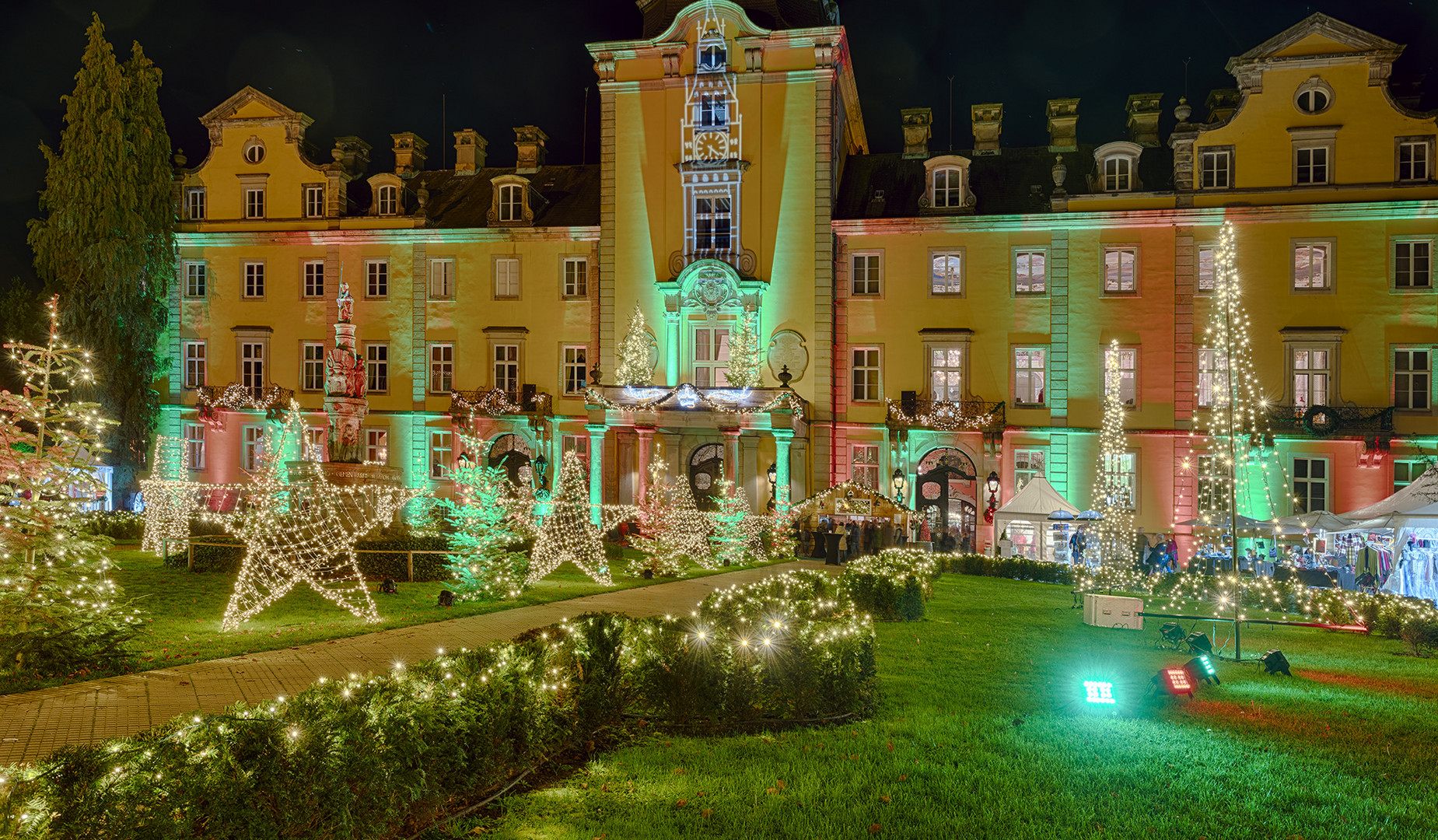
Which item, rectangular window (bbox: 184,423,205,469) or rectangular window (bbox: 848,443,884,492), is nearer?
rectangular window (bbox: 848,443,884,492)

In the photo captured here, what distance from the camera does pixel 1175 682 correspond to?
36.3 ft

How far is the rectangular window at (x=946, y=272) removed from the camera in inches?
1299

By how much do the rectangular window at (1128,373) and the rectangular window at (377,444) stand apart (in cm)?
2566

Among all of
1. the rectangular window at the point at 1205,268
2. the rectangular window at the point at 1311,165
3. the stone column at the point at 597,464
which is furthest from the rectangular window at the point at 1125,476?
the stone column at the point at 597,464

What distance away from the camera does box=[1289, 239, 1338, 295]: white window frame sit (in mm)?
30453

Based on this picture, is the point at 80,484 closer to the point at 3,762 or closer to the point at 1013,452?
the point at 3,762

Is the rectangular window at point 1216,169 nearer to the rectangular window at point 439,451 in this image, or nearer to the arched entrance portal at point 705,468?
the arched entrance portal at point 705,468

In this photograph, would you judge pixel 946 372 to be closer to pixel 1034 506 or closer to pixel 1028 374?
pixel 1028 374

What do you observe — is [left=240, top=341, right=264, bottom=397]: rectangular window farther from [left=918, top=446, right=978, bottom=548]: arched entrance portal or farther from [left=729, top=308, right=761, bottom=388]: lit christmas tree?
[left=918, top=446, right=978, bottom=548]: arched entrance portal

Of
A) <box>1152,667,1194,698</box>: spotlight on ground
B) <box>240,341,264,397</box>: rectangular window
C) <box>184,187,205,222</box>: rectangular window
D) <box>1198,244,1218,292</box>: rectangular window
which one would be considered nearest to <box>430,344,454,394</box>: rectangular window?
<box>240,341,264,397</box>: rectangular window

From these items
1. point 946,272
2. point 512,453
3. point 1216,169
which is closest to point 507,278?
point 512,453

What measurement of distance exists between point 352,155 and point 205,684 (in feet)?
112

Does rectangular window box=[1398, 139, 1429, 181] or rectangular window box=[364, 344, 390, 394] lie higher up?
rectangular window box=[1398, 139, 1429, 181]

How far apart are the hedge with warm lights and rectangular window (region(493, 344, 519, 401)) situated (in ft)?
82.0
